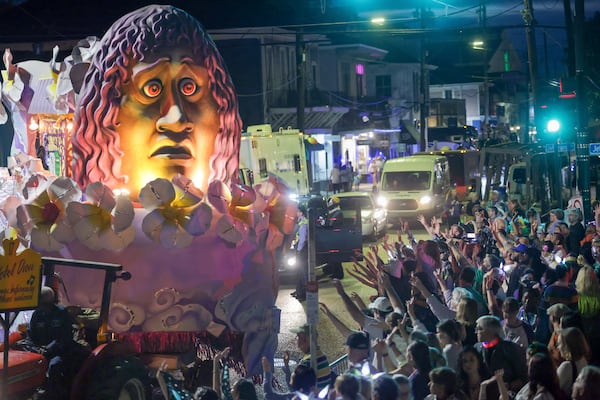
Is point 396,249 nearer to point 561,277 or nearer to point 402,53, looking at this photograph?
point 561,277

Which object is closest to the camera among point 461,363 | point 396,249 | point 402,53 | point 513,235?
point 461,363

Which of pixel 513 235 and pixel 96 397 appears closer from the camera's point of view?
pixel 96 397

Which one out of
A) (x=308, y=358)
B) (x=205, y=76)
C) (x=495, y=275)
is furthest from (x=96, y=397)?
(x=495, y=275)

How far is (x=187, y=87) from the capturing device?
33.7 ft

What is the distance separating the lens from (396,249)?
1361cm

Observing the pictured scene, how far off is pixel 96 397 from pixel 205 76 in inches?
155

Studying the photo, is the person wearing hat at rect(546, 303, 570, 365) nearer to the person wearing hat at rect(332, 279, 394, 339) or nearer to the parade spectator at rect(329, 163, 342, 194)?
the person wearing hat at rect(332, 279, 394, 339)

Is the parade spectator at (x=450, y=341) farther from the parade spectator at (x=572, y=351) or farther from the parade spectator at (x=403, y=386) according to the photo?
the parade spectator at (x=403, y=386)

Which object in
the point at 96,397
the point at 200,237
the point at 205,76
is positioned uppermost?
the point at 205,76

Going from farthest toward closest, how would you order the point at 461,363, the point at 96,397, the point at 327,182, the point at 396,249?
the point at 327,182
the point at 396,249
the point at 96,397
the point at 461,363

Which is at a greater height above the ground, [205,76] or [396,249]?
[205,76]

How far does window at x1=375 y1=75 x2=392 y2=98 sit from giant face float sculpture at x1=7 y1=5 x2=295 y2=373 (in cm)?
5355

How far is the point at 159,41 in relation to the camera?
1008 cm

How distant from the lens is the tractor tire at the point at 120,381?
8.07 m
